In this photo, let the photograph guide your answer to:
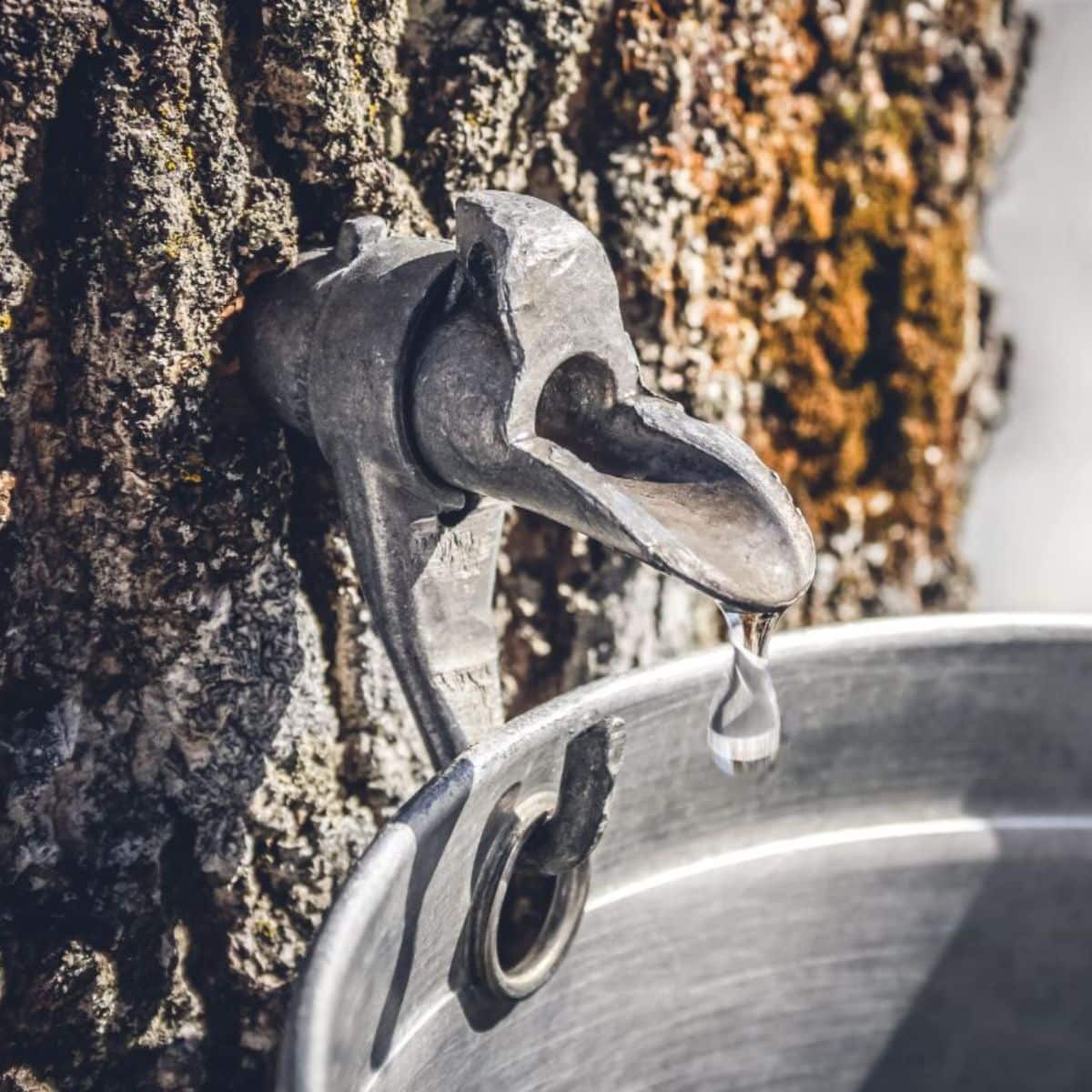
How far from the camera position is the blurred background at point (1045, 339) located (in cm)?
182

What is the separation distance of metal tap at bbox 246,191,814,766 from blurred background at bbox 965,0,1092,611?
105 cm

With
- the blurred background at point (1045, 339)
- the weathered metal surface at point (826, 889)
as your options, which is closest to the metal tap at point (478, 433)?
the weathered metal surface at point (826, 889)

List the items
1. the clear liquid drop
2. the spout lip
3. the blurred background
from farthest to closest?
the blurred background
the clear liquid drop
the spout lip

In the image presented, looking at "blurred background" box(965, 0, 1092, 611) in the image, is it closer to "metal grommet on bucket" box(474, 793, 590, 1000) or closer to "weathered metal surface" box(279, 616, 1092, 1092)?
"weathered metal surface" box(279, 616, 1092, 1092)

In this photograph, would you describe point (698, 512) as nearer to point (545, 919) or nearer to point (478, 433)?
point (478, 433)

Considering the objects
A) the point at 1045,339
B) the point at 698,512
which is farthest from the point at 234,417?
the point at 1045,339

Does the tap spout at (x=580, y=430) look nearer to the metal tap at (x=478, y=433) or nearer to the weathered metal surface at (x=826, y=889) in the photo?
the metal tap at (x=478, y=433)

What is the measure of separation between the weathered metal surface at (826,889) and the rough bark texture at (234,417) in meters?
0.24

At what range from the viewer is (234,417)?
3.49 ft

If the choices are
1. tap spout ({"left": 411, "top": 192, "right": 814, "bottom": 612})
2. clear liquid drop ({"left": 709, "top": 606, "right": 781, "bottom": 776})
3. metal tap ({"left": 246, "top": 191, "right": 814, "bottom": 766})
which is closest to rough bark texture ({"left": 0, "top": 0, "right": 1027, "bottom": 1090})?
metal tap ({"left": 246, "top": 191, "right": 814, "bottom": 766})

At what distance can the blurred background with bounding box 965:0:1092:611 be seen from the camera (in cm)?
182

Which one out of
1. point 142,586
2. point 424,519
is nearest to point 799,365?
point 424,519

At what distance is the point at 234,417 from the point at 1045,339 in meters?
1.23

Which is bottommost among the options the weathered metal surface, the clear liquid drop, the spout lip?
the weathered metal surface
